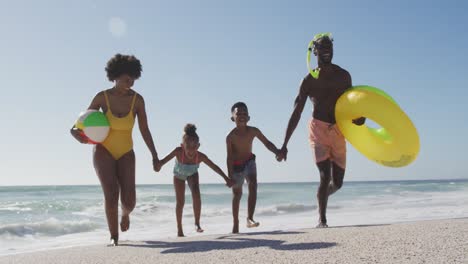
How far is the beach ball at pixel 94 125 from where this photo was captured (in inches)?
182

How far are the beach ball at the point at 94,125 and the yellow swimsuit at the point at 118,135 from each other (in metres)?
0.07

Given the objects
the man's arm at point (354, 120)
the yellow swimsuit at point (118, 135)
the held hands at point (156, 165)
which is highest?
the man's arm at point (354, 120)

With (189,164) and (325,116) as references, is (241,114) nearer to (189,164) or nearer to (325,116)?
(189,164)

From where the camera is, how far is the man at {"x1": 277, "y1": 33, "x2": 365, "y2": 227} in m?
5.63

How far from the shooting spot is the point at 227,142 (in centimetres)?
614

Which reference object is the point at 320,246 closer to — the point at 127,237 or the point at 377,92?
the point at 377,92

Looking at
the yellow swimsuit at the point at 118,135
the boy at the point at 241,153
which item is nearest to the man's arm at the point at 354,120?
the boy at the point at 241,153

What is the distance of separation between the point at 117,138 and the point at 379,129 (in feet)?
10.1

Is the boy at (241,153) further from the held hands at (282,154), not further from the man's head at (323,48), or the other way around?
the man's head at (323,48)

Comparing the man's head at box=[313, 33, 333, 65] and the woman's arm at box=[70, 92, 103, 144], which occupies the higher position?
the man's head at box=[313, 33, 333, 65]

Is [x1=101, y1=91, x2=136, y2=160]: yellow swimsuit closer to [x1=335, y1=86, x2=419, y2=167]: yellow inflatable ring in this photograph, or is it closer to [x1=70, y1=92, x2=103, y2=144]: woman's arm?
[x1=70, y1=92, x2=103, y2=144]: woman's arm

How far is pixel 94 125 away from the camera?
4645 mm

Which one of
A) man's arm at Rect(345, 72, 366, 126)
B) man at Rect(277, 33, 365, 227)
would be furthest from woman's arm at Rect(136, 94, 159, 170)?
man's arm at Rect(345, 72, 366, 126)

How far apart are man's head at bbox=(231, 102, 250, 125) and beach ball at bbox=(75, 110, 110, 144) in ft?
6.21
